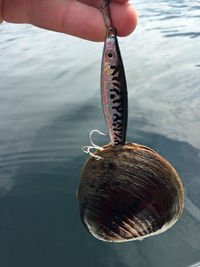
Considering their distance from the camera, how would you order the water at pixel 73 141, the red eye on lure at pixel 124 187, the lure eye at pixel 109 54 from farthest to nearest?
the water at pixel 73 141 < the red eye on lure at pixel 124 187 < the lure eye at pixel 109 54

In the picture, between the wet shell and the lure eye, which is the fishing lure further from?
the wet shell

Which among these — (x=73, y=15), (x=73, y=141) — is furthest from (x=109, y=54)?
(x=73, y=141)

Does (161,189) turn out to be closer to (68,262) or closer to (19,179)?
(68,262)

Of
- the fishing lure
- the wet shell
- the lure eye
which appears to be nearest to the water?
the wet shell

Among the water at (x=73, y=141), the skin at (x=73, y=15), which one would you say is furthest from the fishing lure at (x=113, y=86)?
the water at (x=73, y=141)

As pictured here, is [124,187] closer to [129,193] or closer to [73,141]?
[129,193]

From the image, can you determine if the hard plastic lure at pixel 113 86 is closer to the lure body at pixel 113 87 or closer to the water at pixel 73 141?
the lure body at pixel 113 87

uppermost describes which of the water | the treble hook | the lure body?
the treble hook

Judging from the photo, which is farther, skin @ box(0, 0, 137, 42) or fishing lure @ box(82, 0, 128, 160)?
skin @ box(0, 0, 137, 42)
